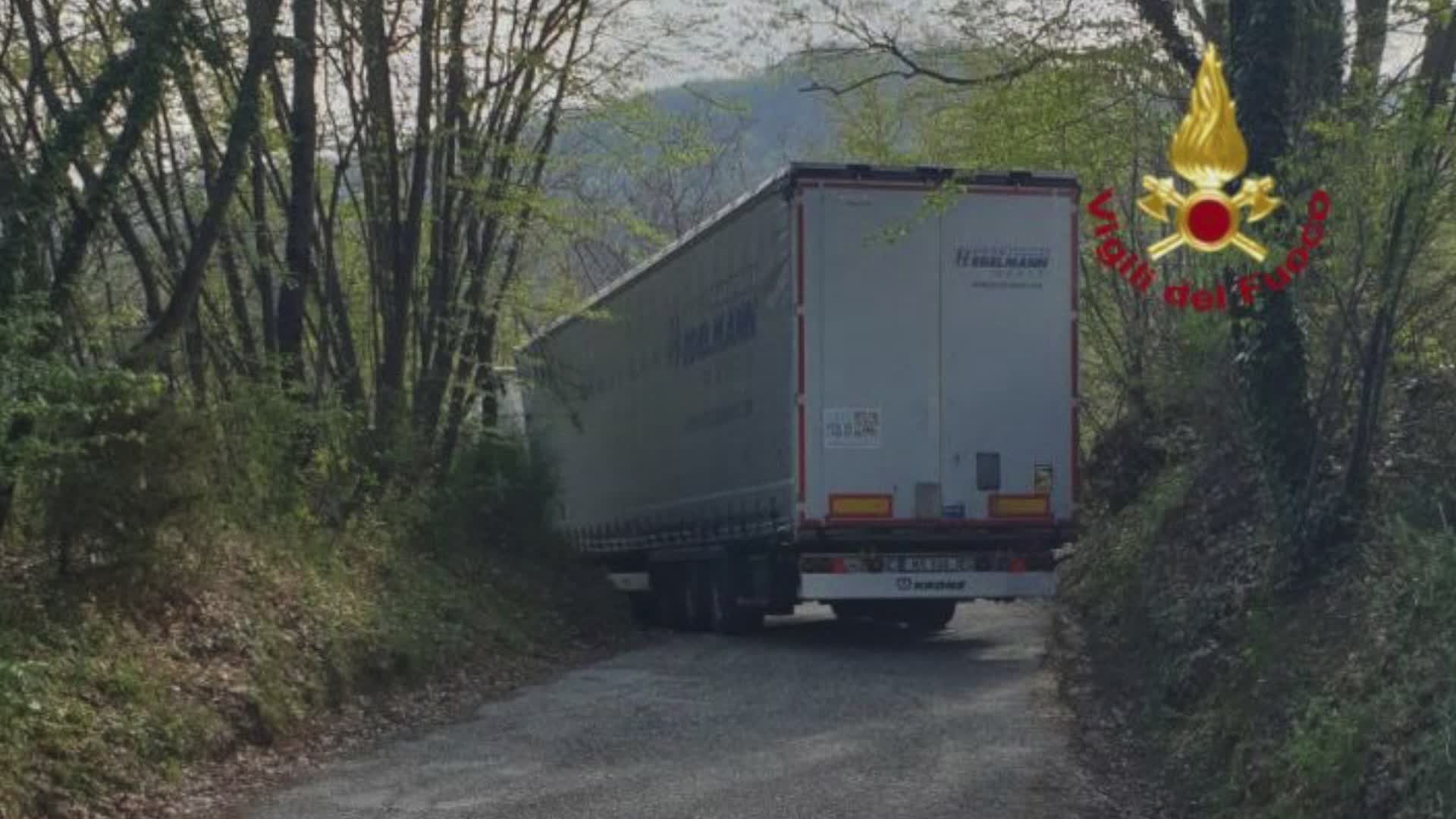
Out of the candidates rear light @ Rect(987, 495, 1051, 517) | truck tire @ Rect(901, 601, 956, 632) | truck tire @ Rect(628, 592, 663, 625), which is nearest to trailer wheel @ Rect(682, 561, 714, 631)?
truck tire @ Rect(628, 592, 663, 625)

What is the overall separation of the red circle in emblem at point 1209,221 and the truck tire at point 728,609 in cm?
986

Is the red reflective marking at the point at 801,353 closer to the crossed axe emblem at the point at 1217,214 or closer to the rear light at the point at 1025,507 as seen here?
the rear light at the point at 1025,507

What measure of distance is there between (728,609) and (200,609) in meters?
7.78

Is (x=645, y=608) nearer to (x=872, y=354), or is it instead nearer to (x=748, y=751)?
(x=872, y=354)

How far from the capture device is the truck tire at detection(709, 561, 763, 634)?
1992cm

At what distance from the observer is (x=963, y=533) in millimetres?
16953

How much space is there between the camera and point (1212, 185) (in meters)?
10.7

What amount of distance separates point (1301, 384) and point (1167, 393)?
5759 millimetres

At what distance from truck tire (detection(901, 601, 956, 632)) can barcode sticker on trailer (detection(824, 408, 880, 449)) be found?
2791mm

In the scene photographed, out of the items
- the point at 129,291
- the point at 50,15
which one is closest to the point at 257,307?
the point at 129,291

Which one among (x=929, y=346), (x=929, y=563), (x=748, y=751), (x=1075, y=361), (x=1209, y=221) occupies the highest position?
(x=1209, y=221)

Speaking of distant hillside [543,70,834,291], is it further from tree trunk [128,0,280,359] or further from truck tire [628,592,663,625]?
tree trunk [128,0,280,359]

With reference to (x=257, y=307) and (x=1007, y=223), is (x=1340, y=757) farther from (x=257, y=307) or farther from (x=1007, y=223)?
(x=257, y=307)

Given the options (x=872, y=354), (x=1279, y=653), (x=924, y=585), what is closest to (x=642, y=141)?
(x=872, y=354)
